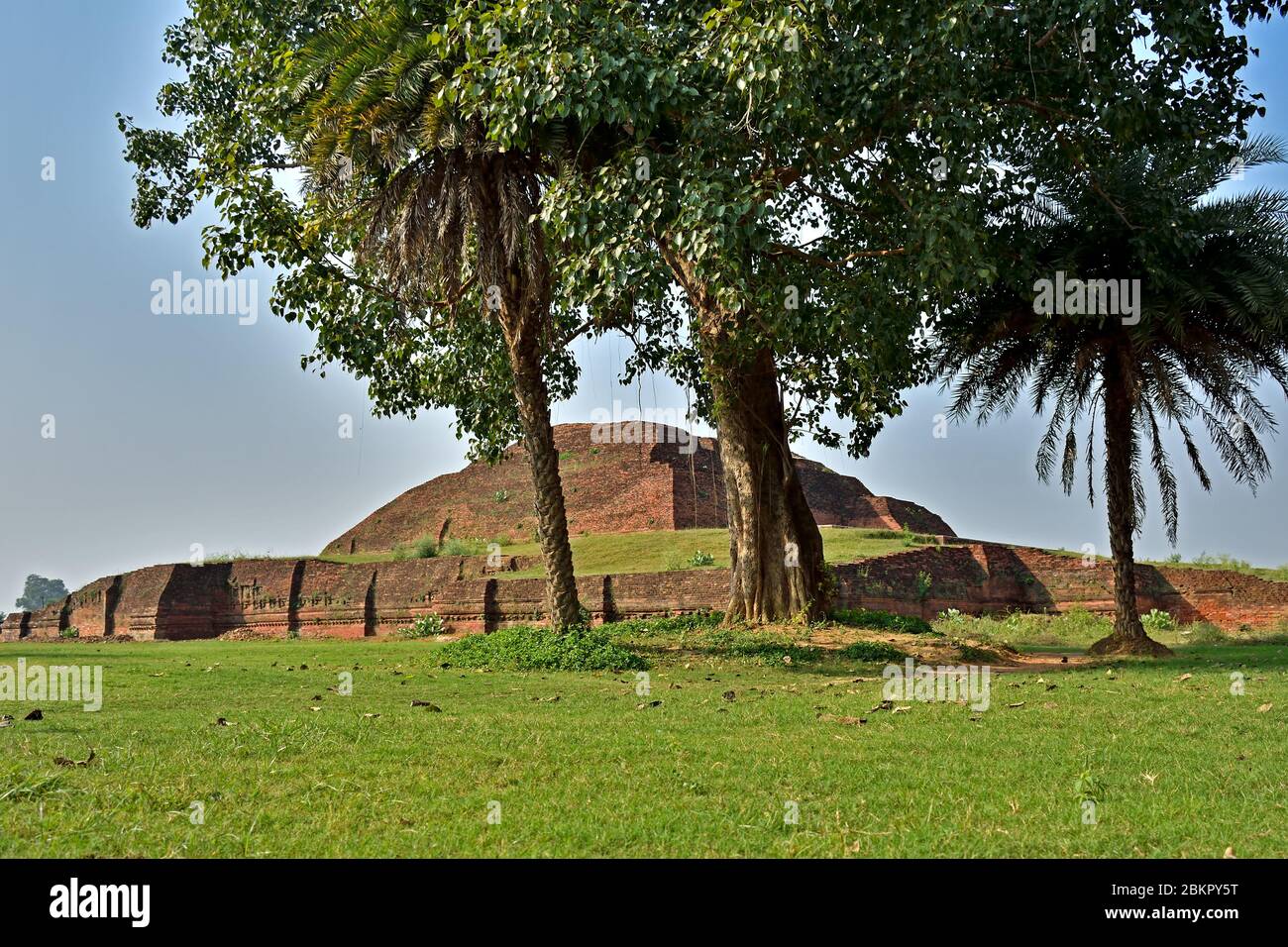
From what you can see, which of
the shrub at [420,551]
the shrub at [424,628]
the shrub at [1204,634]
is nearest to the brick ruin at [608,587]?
the shrub at [424,628]

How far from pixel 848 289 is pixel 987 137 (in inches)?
79.8

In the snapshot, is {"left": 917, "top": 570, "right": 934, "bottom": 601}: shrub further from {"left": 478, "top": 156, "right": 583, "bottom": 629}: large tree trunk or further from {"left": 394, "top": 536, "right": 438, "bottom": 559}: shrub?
{"left": 394, "top": 536, "right": 438, "bottom": 559}: shrub

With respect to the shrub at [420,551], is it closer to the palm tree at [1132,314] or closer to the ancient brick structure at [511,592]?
the ancient brick structure at [511,592]

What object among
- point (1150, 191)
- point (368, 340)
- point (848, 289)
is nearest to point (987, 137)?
point (848, 289)

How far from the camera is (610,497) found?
37.6 meters

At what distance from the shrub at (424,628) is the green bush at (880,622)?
11.3m

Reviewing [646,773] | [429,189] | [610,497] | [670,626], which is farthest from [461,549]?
[646,773]

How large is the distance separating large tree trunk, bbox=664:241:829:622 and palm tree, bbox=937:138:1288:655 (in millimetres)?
2977

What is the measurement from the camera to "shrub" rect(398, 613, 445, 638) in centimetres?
2433

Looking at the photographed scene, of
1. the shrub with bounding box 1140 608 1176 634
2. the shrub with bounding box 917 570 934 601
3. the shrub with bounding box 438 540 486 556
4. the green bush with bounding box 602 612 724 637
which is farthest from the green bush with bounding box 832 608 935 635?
the shrub with bounding box 438 540 486 556

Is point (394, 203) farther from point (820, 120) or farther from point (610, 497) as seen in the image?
point (610, 497)

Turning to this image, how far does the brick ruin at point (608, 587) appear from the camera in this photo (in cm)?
2211

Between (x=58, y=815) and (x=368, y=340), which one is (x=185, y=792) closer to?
(x=58, y=815)

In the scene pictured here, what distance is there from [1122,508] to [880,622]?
369 centimetres
